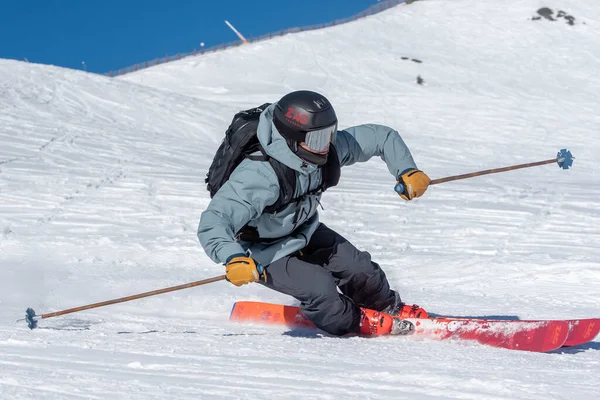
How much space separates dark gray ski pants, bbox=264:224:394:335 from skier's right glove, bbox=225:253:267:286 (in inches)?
28.8

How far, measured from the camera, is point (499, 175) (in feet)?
41.8

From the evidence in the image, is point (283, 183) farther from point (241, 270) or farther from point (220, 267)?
point (220, 267)

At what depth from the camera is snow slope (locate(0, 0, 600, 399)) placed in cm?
336

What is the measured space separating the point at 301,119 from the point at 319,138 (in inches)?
6.0

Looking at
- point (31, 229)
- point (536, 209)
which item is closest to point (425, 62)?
point (536, 209)

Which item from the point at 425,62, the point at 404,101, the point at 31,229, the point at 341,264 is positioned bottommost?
the point at 341,264

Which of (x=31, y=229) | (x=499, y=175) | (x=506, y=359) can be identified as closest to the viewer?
(x=506, y=359)

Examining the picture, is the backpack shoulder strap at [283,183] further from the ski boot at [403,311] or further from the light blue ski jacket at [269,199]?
the ski boot at [403,311]

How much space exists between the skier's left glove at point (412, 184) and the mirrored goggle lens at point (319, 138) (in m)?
0.70

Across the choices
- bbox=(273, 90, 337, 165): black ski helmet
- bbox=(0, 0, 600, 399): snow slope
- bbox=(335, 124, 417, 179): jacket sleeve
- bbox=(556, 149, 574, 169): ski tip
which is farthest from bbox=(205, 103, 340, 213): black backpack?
bbox=(556, 149, 574, 169): ski tip

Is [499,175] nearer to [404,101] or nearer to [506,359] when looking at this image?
[506,359]

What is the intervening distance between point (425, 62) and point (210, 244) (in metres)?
26.5

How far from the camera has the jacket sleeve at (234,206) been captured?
4.06m

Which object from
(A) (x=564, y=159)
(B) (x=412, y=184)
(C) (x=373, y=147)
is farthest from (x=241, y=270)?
(A) (x=564, y=159)
